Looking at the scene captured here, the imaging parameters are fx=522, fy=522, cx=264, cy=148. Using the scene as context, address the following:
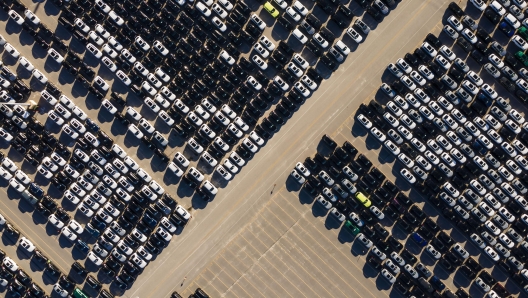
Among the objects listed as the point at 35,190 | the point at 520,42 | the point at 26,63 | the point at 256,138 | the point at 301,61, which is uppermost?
the point at 520,42

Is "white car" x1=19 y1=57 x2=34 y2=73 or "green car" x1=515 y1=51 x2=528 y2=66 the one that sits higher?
"green car" x1=515 y1=51 x2=528 y2=66

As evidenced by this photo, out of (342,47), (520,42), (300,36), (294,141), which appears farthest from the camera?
(294,141)

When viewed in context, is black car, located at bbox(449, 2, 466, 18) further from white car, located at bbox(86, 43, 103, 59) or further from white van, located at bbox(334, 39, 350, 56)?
white car, located at bbox(86, 43, 103, 59)

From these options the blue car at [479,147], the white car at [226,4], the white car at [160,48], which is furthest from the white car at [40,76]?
the blue car at [479,147]

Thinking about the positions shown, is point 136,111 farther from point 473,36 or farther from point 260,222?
point 473,36

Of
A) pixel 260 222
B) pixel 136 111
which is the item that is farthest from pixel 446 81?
pixel 136 111

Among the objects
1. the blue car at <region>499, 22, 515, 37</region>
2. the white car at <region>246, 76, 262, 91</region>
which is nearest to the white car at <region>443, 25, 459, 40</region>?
the blue car at <region>499, 22, 515, 37</region>

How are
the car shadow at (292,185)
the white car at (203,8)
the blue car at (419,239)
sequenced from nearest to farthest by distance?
the white car at (203,8) → the blue car at (419,239) → the car shadow at (292,185)

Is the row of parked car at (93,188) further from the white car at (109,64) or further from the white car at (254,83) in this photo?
the white car at (254,83)

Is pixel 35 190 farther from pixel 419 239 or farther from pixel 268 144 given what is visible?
pixel 419 239

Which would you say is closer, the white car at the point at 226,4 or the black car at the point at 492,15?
the black car at the point at 492,15

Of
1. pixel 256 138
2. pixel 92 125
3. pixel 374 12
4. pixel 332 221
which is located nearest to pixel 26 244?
pixel 92 125
